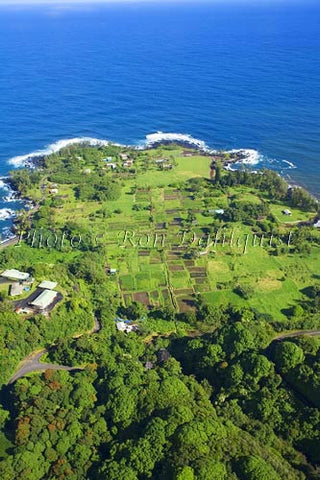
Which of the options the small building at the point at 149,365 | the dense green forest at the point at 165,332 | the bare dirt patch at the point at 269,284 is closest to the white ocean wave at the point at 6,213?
the dense green forest at the point at 165,332

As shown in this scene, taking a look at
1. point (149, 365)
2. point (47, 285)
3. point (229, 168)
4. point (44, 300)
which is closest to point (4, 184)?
point (47, 285)

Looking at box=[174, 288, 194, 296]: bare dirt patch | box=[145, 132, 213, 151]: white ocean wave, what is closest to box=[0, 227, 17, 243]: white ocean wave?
box=[174, 288, 194, 296]: bare dirt patch

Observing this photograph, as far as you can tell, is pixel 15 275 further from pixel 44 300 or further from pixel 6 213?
pixel 6 213

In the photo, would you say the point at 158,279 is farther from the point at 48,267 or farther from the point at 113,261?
the point at 48,267

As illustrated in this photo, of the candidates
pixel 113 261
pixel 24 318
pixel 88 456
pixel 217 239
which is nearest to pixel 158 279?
pixel 113 261

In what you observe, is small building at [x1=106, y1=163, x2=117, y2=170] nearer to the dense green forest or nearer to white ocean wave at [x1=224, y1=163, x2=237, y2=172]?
the dense green forest

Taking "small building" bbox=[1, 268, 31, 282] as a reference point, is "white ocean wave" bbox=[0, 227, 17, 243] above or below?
below
